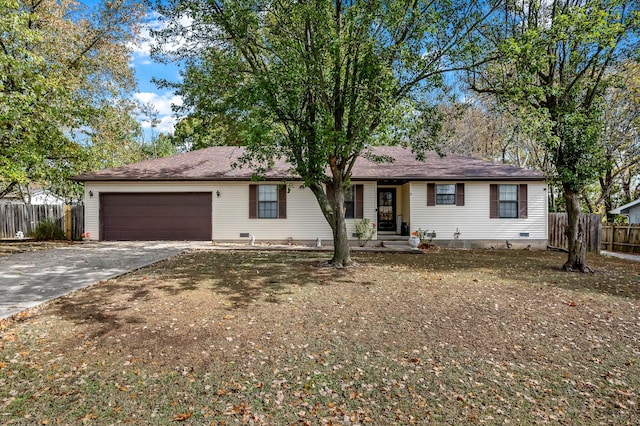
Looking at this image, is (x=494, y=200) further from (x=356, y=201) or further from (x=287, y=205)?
(x=287, y=205)

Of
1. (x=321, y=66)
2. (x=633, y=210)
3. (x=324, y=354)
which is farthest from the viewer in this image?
(x=633, y=210)

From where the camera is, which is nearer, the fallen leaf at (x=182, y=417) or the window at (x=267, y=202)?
the fallen leaf at (x=182, y=417)

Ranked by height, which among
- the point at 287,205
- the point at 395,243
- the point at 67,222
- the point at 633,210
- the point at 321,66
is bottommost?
the point at 395,243

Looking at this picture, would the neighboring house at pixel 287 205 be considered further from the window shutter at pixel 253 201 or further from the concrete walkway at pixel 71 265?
the concrete walkway at pixel 71 265

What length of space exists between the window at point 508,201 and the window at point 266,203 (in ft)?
26.8

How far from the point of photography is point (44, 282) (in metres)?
6.57

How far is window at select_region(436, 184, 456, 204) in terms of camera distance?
43.4 ft

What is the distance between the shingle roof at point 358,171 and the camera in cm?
1288

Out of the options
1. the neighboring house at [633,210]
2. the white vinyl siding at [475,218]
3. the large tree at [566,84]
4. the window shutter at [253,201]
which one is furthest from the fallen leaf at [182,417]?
the neighboring house at [633,210]

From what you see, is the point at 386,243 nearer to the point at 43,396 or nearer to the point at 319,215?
the point at 319,215

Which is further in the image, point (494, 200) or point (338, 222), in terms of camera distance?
point (494, 200)

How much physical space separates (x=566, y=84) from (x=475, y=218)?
608 centimetres

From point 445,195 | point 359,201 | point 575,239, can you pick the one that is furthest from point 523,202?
point 359,201

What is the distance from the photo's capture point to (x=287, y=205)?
43.4 feet
